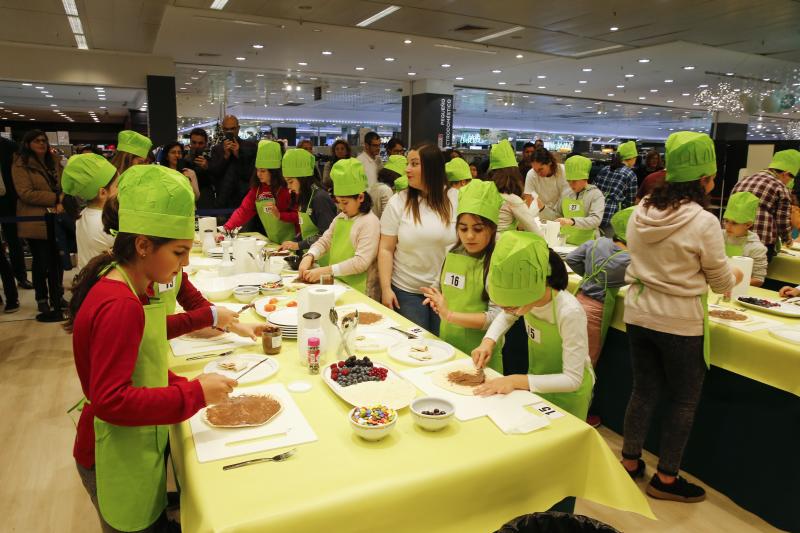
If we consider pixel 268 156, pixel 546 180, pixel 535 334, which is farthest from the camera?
pixel 546 180

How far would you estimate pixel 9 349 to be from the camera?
4531 millimetres

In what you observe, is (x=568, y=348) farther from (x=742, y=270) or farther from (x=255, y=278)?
(x=255, y=278)

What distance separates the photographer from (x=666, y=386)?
2674 millimetres

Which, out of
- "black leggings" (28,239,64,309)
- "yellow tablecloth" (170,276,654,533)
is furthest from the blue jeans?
"black leggings" (28,239,64,309)

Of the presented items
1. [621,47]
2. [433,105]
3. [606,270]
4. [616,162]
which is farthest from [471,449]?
[433,105]

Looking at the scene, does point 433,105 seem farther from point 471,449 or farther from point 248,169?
point 471,449

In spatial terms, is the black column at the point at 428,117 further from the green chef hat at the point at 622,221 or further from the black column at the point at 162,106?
the green chef hat at the point at 622,221

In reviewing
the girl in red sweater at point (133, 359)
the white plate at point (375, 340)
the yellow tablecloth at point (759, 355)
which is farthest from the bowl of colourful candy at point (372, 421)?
the yellow tablecloth at point (759, 355)

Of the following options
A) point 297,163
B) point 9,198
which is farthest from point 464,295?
point 9,198

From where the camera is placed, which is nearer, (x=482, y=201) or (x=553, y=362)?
(x=553, y=362)

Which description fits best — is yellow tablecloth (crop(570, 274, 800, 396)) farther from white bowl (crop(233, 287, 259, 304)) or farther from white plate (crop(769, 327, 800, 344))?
white bowl (crop(233, 287, 259, 304))

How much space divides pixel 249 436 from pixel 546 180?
15.9 feet

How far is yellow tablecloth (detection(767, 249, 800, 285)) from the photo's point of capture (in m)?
4.15

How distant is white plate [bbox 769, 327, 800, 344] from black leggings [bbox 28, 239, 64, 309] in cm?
587
